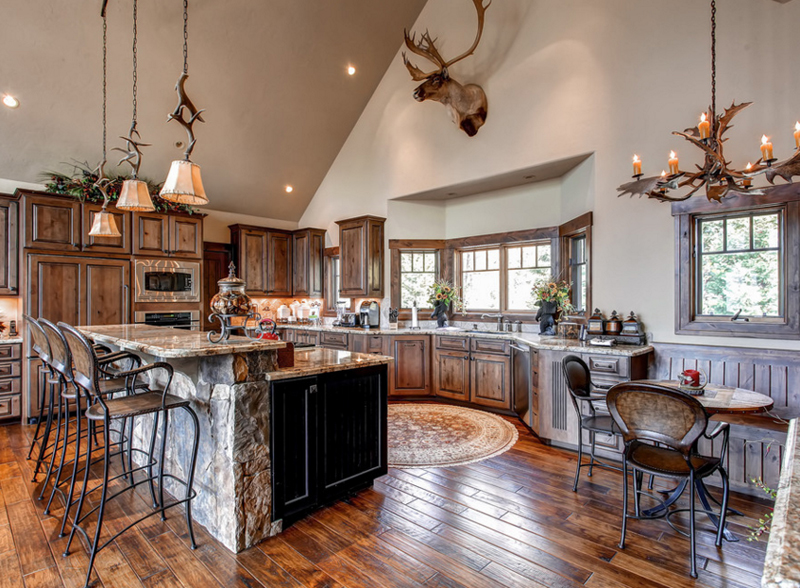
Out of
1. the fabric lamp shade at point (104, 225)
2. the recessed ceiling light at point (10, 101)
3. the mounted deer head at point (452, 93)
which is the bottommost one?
the fabric lamp shade at point (104, 225)

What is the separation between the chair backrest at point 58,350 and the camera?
8.46ft

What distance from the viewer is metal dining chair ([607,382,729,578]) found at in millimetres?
2240

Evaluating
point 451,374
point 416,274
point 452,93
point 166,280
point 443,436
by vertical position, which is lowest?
point 443,436

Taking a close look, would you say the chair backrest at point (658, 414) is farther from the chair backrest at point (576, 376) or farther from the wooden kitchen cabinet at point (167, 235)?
the wooden kitchen cabinet at point (167, 235)

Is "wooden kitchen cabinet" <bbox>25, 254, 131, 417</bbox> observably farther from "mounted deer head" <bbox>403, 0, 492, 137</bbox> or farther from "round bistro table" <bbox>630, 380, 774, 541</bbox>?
"round bistro table" <bbox>630, 380, 774, 541</bbox>

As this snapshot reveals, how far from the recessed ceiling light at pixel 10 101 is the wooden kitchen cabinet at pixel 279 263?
11.2ft

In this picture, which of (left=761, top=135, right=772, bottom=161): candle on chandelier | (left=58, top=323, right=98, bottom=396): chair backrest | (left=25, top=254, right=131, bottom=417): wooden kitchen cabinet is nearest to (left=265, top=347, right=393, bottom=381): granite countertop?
(left=58, top=323, right=98, bottom=396): chair backrest

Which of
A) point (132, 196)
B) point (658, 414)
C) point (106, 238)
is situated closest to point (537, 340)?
point (658, 414)

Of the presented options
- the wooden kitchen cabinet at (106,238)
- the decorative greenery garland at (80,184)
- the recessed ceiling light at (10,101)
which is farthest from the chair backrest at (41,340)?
the recessed ceiling light at (10,101)

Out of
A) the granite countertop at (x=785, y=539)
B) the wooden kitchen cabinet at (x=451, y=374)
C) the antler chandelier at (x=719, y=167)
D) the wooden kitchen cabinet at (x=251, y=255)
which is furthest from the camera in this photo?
the wooden kitchen cabinet at (x=251, y=255)

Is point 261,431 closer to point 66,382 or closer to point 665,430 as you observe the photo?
point 66,382

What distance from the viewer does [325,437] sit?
2828 millimetres

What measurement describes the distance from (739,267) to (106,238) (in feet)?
21.6

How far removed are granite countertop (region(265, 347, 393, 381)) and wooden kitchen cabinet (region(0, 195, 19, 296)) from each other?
3.81 meters
